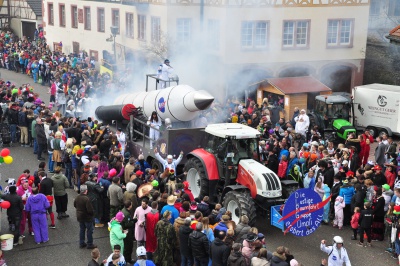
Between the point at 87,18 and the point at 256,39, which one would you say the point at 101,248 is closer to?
the point at 256,39

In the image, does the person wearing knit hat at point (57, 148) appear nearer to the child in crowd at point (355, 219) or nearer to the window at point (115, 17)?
the child in crowd at point (355, 219)

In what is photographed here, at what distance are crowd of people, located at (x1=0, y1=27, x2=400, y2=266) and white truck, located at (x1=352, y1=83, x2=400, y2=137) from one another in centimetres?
309

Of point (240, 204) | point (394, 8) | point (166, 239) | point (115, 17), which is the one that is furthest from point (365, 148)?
point (115, 17)

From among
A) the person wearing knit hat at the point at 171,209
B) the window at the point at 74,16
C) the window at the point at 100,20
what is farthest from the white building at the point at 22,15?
the person wearing knit hat at the point at 171,209

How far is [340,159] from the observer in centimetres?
1678

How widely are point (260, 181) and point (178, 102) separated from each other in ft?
16.2

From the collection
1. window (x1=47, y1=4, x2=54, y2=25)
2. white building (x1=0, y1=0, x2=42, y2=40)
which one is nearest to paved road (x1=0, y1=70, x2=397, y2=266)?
window (x1=47, y1=4, x2=54, y2=25)

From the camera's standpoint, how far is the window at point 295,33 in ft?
95.1

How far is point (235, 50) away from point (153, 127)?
38.6 ft

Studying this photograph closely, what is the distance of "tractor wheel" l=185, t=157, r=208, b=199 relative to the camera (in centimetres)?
1460

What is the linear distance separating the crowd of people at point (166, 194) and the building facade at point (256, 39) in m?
6.21

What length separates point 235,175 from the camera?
46.8 ft

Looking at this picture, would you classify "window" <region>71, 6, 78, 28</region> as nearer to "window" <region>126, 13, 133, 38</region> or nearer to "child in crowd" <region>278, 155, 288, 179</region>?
"window" <region>126, 13, 133, 38</region>

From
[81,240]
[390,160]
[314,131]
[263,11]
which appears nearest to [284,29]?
[263,11]
